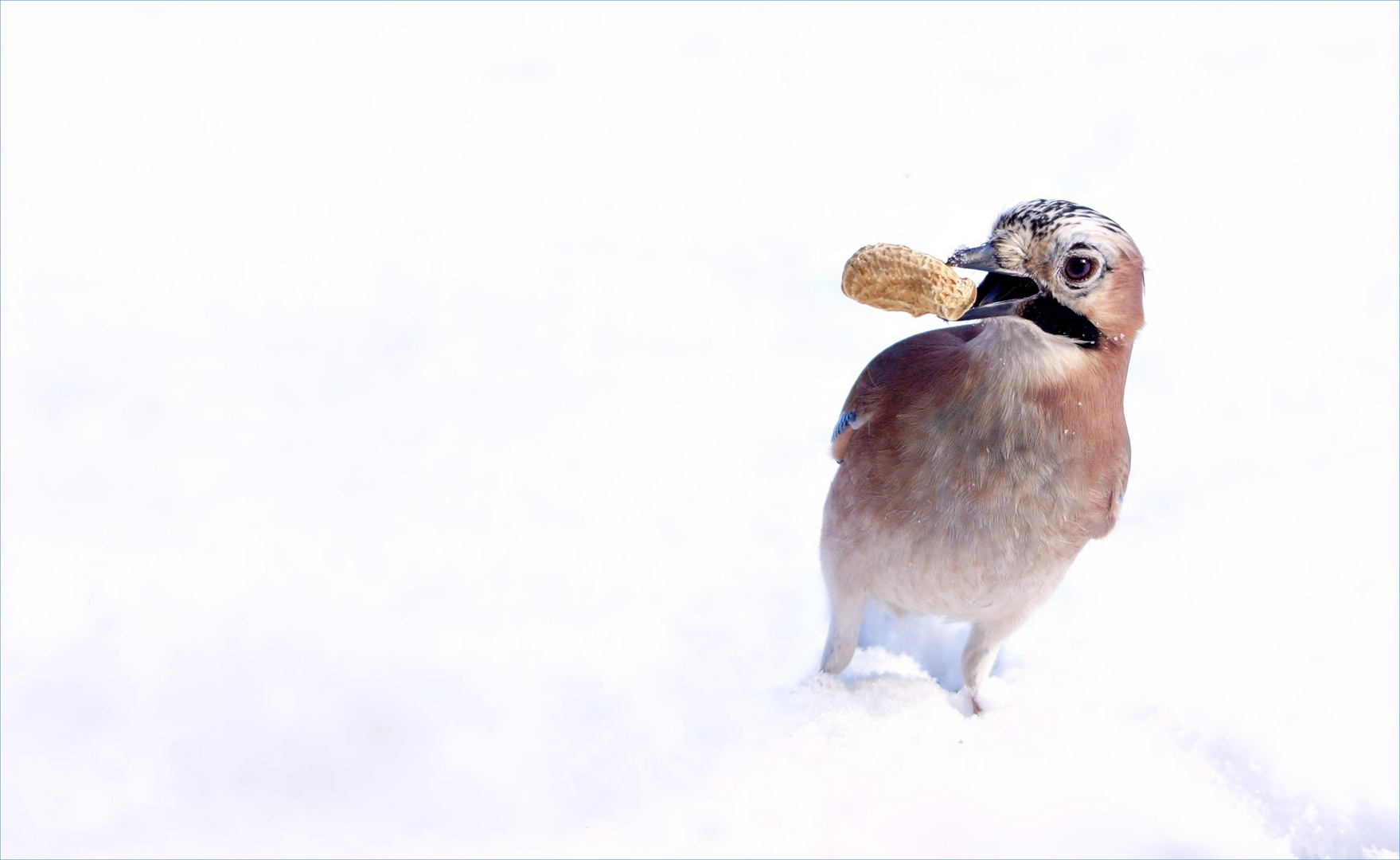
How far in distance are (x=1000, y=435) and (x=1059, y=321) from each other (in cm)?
24

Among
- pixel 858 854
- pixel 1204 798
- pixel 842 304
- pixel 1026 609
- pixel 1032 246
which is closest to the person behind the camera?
pixel 1032 246

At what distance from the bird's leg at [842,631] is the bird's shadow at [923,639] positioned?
7.9 inches

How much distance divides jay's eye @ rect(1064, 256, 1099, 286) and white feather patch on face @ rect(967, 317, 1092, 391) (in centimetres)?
14

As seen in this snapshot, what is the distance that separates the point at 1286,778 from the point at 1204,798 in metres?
0.17

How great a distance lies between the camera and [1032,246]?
6.01 ft

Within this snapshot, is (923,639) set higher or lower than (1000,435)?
lower

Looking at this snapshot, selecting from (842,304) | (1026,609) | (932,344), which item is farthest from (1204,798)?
(842,304)

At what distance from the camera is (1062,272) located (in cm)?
183

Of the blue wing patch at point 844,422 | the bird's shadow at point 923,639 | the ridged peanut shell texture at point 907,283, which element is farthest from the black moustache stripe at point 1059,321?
the bird's shadow at point 923,639

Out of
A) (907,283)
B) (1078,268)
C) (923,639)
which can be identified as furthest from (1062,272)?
(923,639)

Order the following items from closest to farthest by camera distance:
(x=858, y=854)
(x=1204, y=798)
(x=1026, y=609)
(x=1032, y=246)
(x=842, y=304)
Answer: (x=1032, y=246) < (x=858, y=854) < (x=1204, y=798) < (x=1026, y=609) < (x=842, y=304)

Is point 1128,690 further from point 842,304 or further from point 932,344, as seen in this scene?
point 842,304

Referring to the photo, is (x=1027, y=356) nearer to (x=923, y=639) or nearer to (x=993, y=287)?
(x=993, y=287)

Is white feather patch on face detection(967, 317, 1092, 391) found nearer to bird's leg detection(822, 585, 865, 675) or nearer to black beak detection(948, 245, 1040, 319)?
black beak detection(948, 245, 1040, 319)
